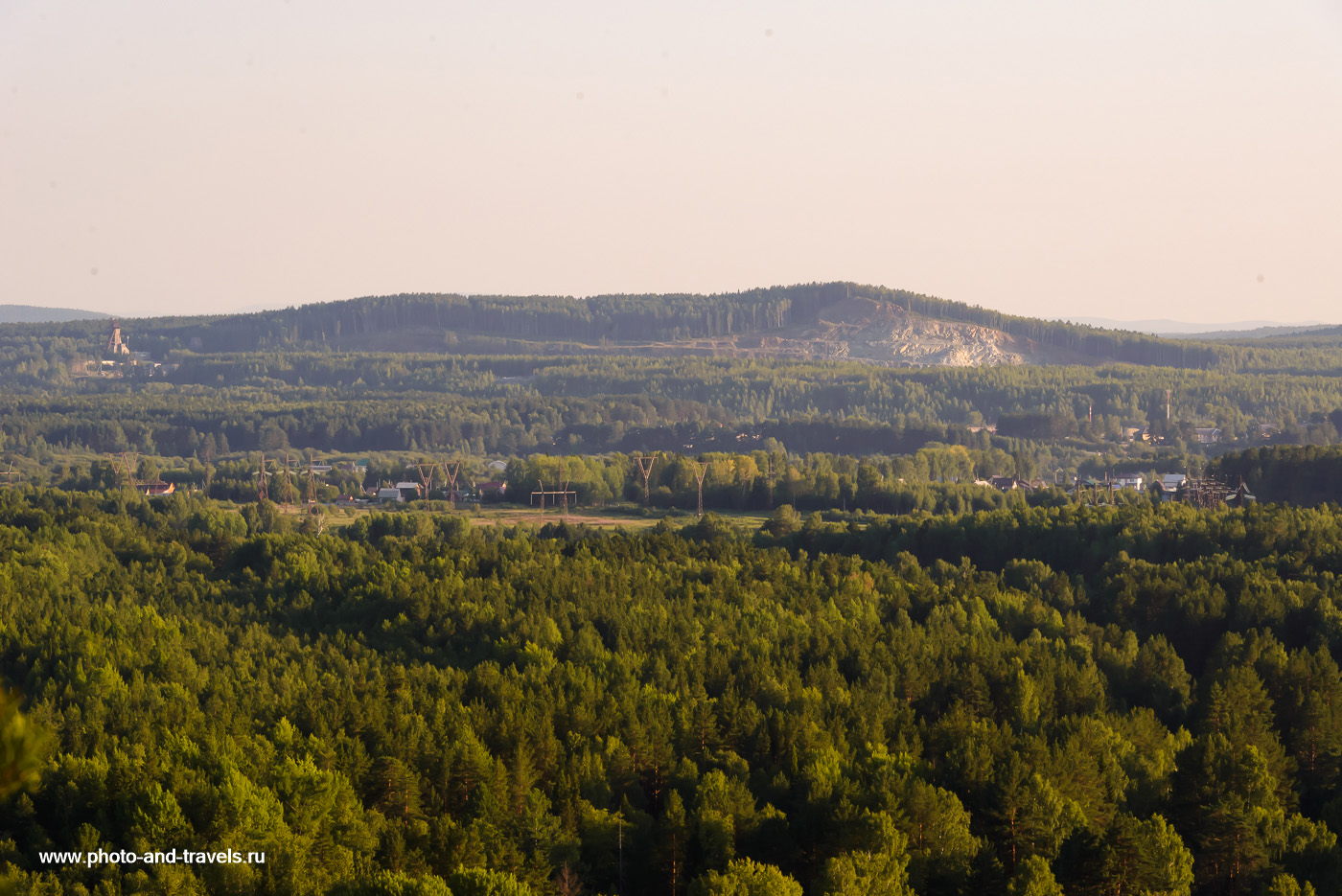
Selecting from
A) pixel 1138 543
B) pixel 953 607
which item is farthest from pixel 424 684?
pixel 1138 543

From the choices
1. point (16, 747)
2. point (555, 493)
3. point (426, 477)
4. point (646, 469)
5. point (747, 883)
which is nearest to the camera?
point (16, 747)

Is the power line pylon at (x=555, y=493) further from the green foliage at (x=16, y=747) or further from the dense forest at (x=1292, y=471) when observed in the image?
the green foliage at (x=16, y=747)

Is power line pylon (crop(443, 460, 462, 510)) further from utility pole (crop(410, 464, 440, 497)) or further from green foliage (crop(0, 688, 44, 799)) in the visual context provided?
green foliage (crop(0, 688, 44, 799))

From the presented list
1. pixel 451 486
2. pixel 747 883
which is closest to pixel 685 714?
pixel 747 883

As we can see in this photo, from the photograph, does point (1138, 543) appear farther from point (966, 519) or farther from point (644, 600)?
point (644, 600)

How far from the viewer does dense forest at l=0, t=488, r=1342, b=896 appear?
4109cm

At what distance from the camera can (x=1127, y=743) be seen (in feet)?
166

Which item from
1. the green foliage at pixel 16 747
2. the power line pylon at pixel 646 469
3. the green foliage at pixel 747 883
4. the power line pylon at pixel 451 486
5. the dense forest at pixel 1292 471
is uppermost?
the green foliage at pixel 16 747

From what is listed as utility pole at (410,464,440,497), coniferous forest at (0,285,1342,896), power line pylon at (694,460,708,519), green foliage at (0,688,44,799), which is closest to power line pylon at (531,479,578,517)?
utility pole at (410,464,440,497)

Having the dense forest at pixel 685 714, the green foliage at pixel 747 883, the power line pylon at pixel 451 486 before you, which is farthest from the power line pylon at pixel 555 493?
the green foliage at pixel 747 883

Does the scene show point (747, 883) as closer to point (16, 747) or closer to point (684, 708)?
point (684, 708)

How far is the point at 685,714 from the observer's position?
53.0 metres

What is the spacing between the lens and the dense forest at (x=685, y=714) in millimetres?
41094

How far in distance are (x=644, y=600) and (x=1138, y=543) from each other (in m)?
33.0
